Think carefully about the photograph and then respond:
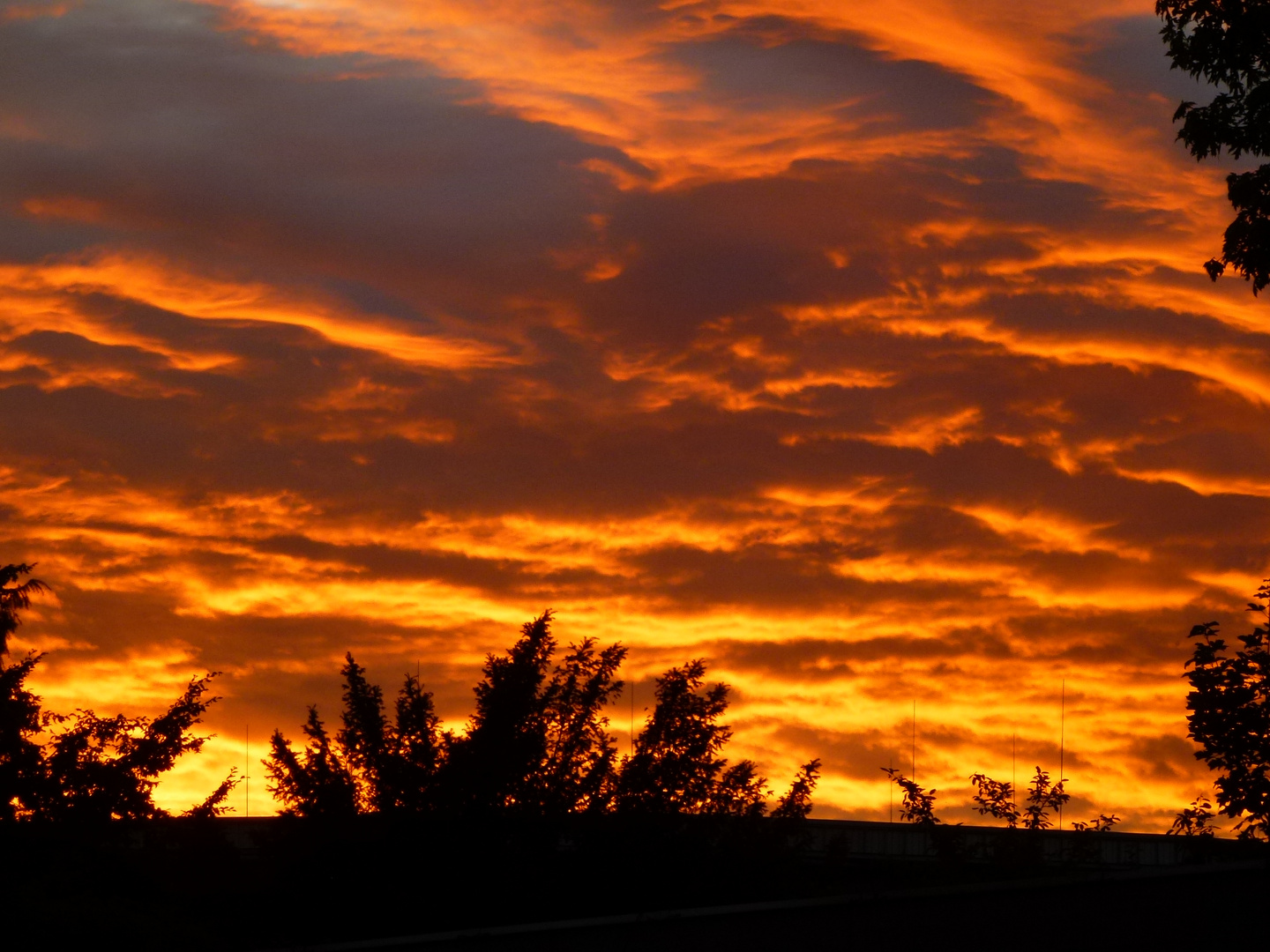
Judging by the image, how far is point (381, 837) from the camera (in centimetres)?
2398

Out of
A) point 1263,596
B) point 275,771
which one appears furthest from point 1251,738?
point 275,771

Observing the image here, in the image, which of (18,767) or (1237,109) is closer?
(1237,109)

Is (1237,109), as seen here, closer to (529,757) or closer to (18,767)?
(529,757)

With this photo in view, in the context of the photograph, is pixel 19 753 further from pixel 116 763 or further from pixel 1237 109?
pixel 1237 109

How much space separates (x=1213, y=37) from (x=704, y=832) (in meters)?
15.2

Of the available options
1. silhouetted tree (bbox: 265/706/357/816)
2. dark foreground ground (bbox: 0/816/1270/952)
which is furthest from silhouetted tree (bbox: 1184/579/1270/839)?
silhouetted tree (bbox: 265/706/357/816)

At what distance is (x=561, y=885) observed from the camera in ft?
77.8

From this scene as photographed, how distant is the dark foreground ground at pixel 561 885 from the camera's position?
16.2m

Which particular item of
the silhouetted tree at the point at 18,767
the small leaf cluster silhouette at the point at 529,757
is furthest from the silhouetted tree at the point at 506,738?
the silhouetted tree at the point at 18,767

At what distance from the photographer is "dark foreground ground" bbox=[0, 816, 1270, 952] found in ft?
53.2

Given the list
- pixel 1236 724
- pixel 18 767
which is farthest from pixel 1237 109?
pixel 18 767

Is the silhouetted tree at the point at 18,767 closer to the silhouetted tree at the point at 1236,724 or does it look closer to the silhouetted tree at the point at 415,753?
the silhouetted tree at the point at 415,753

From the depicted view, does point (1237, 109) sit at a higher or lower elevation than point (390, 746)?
higher

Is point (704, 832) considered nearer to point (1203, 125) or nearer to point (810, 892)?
point (810, 892)
